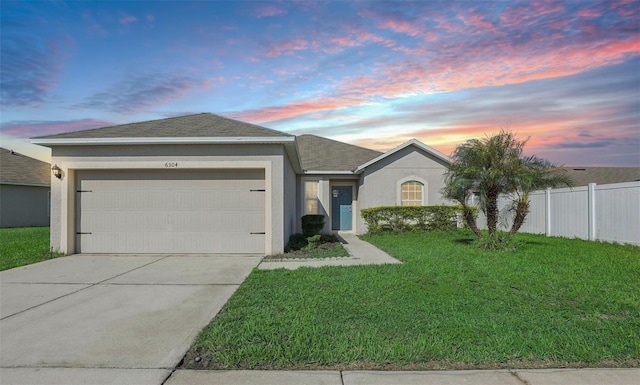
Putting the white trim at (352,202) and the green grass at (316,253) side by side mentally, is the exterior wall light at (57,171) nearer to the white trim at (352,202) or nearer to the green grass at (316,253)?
the green grass at (316,253)

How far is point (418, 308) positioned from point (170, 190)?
7.91m

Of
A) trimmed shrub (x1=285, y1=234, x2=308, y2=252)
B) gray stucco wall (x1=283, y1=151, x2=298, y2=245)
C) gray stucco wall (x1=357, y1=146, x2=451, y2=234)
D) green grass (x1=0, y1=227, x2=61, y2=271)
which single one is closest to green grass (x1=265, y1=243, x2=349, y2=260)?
trimmed shrub (x1=285, y1=234, x2=308, y2=252)

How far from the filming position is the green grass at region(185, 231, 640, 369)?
11.3 feet

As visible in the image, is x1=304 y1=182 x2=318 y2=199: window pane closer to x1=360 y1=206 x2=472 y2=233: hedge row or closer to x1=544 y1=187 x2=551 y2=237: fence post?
x1=360 y1=206 x2=472 y2=233: hedge row

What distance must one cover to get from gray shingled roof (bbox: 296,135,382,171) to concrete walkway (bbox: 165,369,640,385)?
13325 millimetres

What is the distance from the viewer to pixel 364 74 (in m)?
11.3

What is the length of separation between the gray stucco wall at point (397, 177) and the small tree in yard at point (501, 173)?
5.26m

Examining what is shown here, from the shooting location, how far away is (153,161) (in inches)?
392

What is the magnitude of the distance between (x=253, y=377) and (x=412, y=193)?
14400mm

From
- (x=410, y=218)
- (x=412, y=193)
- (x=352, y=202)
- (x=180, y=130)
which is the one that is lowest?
(x=410, y=218)

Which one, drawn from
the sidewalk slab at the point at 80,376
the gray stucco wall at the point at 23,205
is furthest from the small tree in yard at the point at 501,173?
the gray stucco wall at the point at 23,205

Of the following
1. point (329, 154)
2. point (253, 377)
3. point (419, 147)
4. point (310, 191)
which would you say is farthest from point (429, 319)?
point (329, 154)

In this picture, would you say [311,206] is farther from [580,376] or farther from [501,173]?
[580,376]

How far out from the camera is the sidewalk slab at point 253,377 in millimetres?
3035
